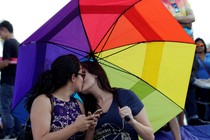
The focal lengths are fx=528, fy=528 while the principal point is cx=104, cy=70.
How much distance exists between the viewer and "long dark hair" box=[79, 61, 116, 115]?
359cm

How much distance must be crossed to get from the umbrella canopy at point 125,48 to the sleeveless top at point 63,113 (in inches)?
21.0

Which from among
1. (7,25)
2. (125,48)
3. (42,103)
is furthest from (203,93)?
(42,103)

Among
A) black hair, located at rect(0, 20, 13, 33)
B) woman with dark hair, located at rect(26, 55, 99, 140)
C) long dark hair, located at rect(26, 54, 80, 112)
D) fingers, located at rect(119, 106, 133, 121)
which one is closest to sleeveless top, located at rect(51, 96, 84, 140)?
woman with dark hair, located at rect(26, 55, 99, 140)

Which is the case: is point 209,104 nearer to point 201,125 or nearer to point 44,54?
point 201,125

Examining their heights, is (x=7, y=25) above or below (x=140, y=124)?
above

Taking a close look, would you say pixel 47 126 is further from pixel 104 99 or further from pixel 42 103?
pixel 104 99

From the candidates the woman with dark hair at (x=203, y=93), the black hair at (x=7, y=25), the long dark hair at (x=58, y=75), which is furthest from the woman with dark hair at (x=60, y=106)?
the black hair at (x=7, y=25)

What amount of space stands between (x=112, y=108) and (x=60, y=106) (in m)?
0.35

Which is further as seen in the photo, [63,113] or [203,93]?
[203,93]

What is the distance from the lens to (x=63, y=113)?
338 cm

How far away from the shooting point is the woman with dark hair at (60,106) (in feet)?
10.6

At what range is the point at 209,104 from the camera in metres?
6.31

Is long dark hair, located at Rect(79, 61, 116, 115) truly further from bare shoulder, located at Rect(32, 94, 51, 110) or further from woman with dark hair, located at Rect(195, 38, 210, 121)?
woman with dark hair, located at Rect(195, 38, 210, 121)

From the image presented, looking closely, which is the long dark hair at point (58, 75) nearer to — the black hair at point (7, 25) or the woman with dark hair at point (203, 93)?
the woman with dark hair at point (203, 93)
